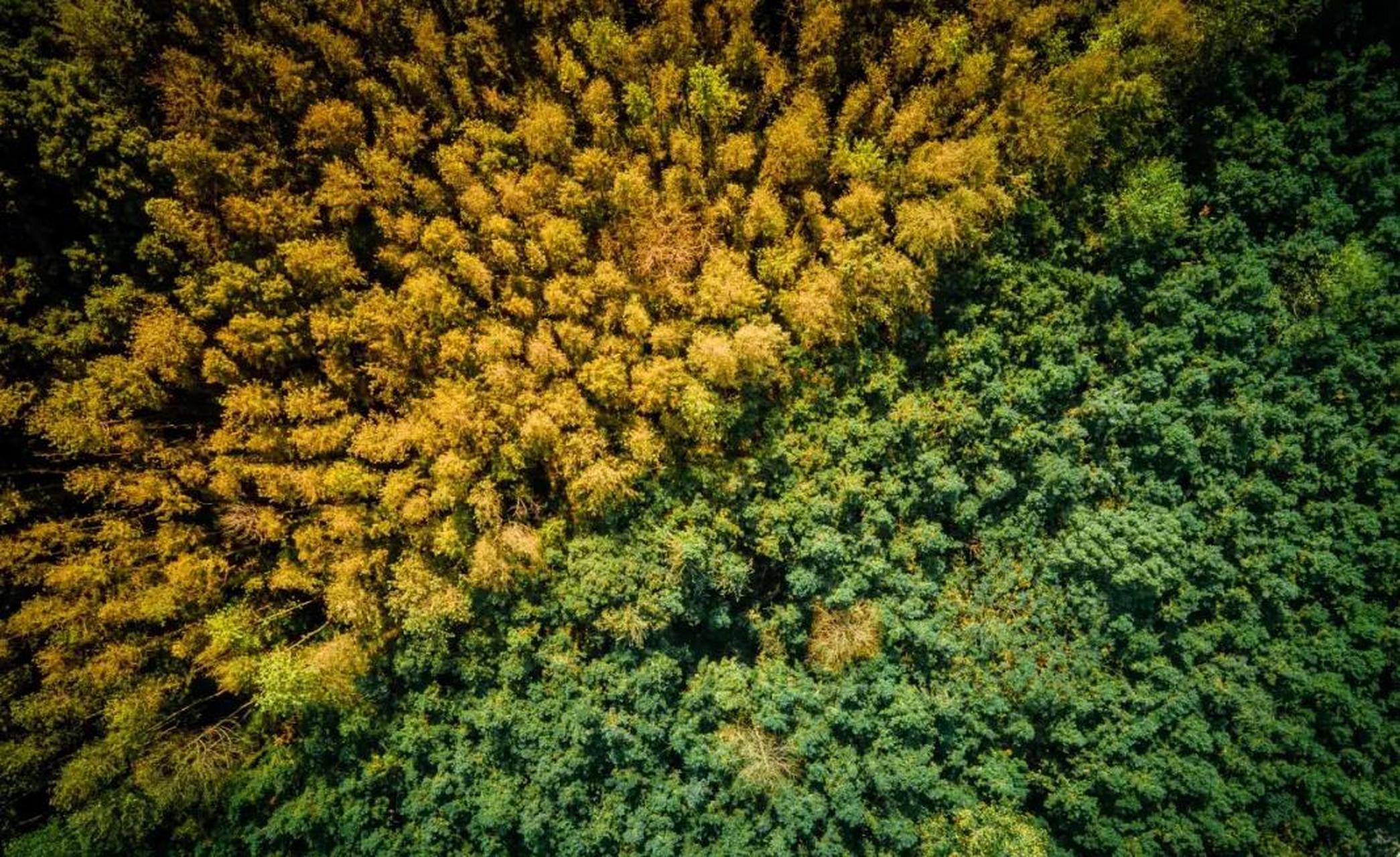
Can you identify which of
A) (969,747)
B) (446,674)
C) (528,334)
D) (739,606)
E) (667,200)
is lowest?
(969,747)

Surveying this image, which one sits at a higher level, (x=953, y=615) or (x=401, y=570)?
(x=401, y=570)

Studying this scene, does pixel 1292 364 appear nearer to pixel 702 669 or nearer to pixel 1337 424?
pixel 1337 424

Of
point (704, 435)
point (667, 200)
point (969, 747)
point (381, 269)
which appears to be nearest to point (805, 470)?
point (704, 435)

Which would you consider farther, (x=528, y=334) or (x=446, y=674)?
(x=446, y=674)

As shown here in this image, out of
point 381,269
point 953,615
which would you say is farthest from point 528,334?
point 953,615

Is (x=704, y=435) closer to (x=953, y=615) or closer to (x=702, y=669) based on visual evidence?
(x=702, y=669)

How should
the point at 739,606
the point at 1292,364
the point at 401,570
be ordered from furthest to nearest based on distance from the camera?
the point at 739,606, the point at 1292,364, the point at 401,570

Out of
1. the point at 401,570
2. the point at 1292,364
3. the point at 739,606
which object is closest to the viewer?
the point at 401,570
